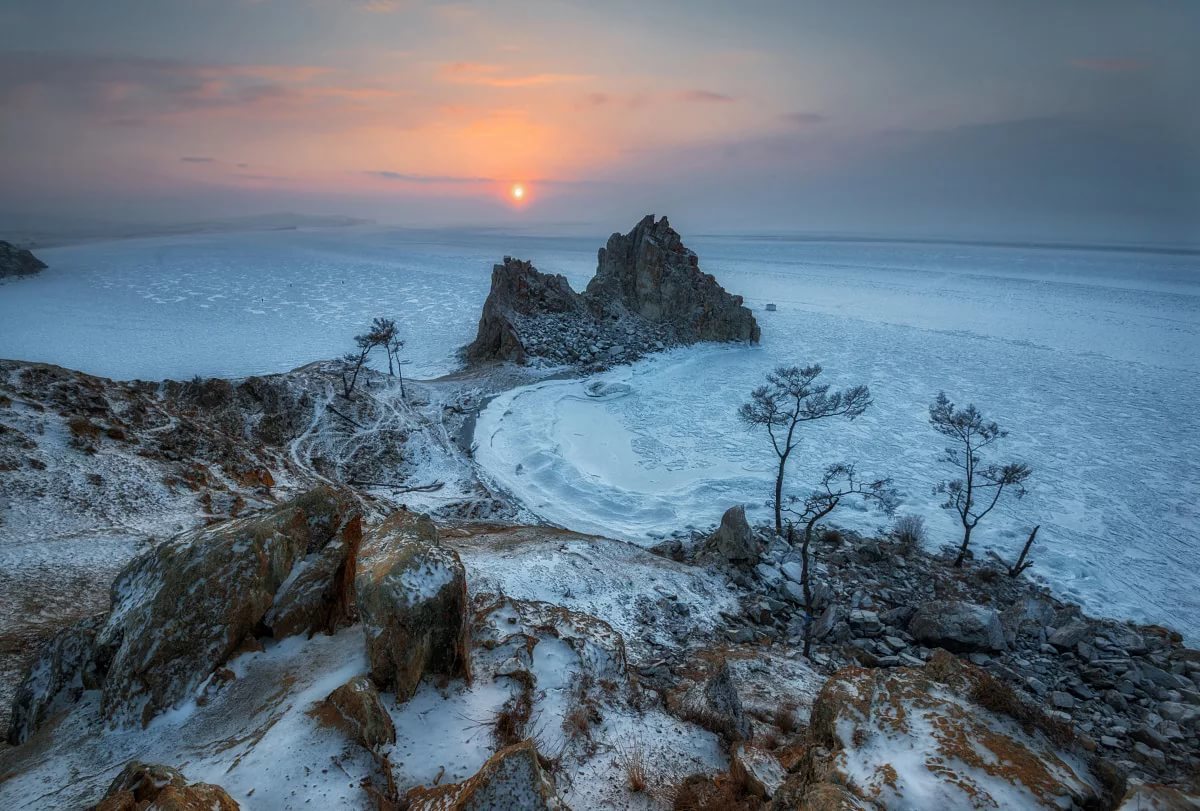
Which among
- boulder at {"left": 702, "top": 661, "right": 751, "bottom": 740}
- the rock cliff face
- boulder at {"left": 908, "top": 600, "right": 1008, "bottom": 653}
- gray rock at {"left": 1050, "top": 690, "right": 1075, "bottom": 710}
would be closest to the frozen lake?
the rock cliff face

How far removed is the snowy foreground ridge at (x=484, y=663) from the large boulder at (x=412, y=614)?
0.05m

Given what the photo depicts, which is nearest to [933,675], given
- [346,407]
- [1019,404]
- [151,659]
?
[151,659]

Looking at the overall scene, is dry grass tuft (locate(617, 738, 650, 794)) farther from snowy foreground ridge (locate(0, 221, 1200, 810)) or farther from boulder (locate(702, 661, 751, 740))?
boulder (locate(702, 661, 751, 740))

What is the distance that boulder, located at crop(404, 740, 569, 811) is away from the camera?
6.77 m

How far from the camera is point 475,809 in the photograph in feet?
22.0

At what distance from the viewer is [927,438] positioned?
38719 millimetres

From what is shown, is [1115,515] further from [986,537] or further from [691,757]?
[691,757]

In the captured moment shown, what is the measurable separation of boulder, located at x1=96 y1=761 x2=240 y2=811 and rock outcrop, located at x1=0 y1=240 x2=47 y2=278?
16833 centimetres

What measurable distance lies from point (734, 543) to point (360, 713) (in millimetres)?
17731

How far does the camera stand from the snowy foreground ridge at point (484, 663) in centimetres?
755

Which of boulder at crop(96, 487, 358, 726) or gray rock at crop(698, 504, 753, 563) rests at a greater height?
boulder at crop(96, 487, 358, 726)

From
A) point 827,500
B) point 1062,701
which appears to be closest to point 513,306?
point 827,500

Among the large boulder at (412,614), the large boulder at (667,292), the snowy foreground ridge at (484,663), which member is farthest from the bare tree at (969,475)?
the large boulder at (667,292)

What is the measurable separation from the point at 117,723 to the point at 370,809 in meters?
4.96
